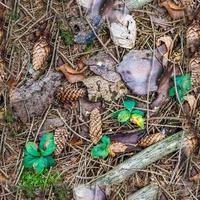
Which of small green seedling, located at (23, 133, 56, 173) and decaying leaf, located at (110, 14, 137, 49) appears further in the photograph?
decaying leaf, located at (110, 14, 137, 49)

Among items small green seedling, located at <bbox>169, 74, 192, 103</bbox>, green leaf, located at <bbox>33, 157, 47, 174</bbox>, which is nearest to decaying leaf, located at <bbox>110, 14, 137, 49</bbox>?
small green seedling, located at <bbox>169, 74, 192, 103</bbox>

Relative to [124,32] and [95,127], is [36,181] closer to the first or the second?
[95,127]

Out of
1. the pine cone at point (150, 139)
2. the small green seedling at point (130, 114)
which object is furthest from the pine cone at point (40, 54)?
the pine cone at point (150, 139)

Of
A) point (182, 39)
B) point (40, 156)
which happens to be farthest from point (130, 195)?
point (182, 39)

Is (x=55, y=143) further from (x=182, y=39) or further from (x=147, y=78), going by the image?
(x=182, y=39)

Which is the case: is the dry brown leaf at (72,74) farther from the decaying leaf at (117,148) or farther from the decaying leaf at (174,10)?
the decaying leaf at (174,10)

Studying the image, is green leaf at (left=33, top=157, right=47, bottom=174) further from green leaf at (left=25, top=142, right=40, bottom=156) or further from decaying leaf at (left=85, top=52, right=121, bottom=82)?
decaying leaf at (left=85, top=52, right=121, bottom=82)
